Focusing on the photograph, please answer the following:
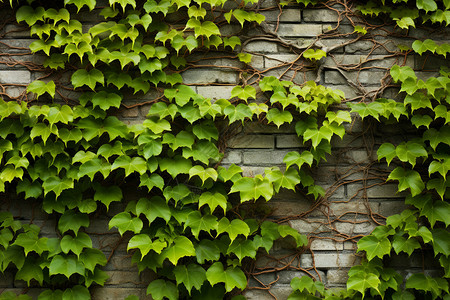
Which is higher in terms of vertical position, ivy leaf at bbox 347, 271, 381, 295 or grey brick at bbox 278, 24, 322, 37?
grey brick at bbox 278, 24, 322, 37

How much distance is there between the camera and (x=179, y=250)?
2.04 metres

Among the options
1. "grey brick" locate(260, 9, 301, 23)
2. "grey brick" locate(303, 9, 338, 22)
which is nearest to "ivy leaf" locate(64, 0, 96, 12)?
"grey brick" locate(260, 9, 301, 23)

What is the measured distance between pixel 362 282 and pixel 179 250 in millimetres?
912

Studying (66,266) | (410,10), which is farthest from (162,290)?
(410,10)

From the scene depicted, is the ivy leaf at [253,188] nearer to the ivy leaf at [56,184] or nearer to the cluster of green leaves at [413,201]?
the cluster of green leaves at [413,201]

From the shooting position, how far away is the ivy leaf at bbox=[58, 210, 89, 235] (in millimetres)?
2100

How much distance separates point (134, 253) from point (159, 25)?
1183mm

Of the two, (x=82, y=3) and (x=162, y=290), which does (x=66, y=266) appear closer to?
(x=162, y=290)

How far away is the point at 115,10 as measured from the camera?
2188 millimetres

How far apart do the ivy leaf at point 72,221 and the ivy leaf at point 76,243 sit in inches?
1.5

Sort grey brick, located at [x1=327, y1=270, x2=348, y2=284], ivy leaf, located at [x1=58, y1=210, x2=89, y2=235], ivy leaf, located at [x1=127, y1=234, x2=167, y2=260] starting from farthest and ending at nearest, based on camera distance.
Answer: grey brick, located at [x1=327, y1=270, x2=348, y2=284], ivy leaf, located at [x1=58, y1=210, x2=89, y2=235], ivy leaf, located at [x1=127, y1=234, x2=167, y2=260]

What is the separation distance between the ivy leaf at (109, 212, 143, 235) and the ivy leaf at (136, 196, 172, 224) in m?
0.04

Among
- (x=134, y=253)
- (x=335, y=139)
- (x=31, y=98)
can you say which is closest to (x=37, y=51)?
(x=31, y=98)

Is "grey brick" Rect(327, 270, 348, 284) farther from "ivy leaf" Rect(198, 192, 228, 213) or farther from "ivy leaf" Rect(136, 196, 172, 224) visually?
"ivy leaf" Rect(136, 196, 172, 224)
